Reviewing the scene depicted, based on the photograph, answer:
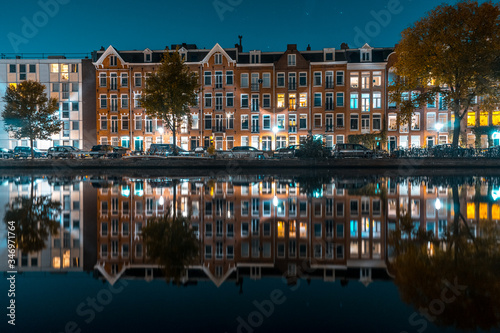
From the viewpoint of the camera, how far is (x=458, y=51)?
3381cm

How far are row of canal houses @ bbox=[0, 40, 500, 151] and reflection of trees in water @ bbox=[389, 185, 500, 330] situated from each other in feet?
Result: 159

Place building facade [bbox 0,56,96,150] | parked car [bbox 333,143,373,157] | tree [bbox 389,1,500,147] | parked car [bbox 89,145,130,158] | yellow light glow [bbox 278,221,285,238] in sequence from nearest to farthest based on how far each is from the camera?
yellow light glow [bbox 278,221,285,238]
tree [bbox 389,1,500,147]
parked car [bbox 333,143,373,157]
parked car [bbox 89,145,130,158]
building facade [bbox 0,56,96,150]

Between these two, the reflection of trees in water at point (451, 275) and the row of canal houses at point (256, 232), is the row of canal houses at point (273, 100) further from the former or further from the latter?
the reflection of trees in water at point (451, 275)

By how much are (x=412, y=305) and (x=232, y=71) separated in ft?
182

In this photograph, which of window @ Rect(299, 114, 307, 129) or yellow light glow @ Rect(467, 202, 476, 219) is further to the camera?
window @ Rect(299, 114, 307, 129)

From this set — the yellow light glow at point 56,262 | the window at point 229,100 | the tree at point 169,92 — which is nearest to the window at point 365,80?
the window at point 229,100

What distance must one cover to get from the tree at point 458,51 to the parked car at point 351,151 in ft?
23.9

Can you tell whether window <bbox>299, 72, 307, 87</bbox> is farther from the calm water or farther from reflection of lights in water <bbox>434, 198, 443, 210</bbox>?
the calm water

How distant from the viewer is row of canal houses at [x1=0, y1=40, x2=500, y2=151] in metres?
57.6

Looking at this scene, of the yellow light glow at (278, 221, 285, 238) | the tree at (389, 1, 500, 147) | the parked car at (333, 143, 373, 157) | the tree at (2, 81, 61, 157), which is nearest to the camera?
the yellow light glow at (278, 221, 285, 238)

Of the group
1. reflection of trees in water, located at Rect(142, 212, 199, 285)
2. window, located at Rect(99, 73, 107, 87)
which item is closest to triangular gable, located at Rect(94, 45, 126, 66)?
window, located at Rect(99, 73, 107, 87)

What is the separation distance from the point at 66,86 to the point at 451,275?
222 ft

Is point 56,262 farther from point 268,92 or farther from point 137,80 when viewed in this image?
point 137,80

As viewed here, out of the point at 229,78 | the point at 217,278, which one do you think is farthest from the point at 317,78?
the point at 217,278
